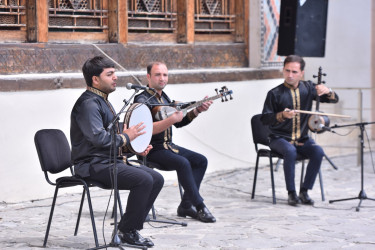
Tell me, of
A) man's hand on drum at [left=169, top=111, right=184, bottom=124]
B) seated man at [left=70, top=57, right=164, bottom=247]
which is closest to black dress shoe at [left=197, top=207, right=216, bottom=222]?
man's hand on drum at [left=169, top=111, right=184, bottom=124]

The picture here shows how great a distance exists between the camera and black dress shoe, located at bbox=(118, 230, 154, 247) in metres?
5.29

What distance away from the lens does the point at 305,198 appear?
23.3ft

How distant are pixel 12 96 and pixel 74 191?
3.76 ft

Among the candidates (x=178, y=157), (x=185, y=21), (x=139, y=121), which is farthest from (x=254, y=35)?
(x=139, y=121)

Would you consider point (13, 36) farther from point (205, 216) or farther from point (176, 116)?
point (205, 216)

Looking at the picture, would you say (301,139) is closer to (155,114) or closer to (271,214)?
(271,214)

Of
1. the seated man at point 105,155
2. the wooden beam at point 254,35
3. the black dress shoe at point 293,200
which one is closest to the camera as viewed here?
the seated man at point 105,155

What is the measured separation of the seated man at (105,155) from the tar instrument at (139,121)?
54 mm

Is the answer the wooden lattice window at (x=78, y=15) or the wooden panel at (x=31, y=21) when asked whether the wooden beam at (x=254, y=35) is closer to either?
the wooden lattice window at (x=78, y=15)

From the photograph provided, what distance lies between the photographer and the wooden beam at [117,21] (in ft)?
26.1

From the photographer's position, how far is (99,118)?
16.9 feet

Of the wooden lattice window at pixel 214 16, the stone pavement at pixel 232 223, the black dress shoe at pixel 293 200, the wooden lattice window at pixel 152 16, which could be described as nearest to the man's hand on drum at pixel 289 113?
the black dress shoe at pixel 293 200

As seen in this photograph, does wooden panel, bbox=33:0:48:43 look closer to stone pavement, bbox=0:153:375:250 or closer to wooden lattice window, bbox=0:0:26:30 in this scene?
wooden lattice window, bbox=0:0:26:30

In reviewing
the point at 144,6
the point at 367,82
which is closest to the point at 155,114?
the point at 144,6
